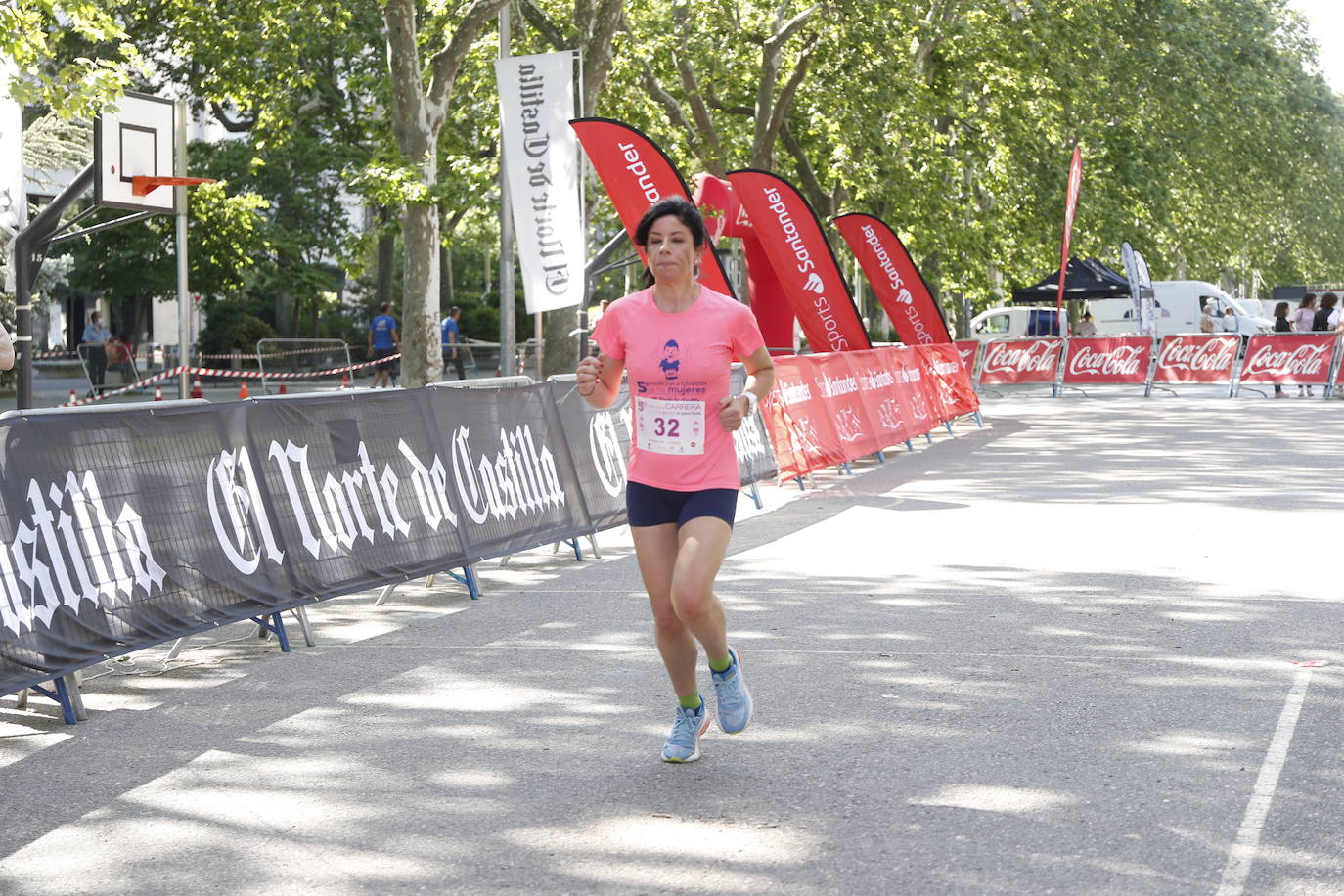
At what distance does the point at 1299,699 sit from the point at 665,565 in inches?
110

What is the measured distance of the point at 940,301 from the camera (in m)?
46.2

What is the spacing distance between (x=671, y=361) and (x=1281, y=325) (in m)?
30.4

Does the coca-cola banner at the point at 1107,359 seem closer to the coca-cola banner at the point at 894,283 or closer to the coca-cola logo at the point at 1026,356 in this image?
the coca-cola logo at the point at 1026,356

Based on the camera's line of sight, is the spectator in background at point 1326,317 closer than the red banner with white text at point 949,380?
No

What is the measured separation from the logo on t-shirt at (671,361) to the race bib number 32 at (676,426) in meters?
0.09

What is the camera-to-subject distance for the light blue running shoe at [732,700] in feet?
20.0

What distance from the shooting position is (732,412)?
19.1ft

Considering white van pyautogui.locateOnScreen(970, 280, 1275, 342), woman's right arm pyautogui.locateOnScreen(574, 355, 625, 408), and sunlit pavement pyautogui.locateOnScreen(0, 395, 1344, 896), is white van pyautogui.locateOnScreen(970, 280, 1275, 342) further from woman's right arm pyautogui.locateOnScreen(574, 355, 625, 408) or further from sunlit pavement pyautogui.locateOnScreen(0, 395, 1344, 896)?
woman's right arm pyautogui.locateOnScreen(574, 355, 625, 408)

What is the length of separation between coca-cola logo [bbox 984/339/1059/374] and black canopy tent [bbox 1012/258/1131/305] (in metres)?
7.39

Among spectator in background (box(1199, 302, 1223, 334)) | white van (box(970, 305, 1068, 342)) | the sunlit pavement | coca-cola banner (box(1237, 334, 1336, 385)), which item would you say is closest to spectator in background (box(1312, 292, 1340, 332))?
coca-cola banner (box(1237, 334, 1336, 385))

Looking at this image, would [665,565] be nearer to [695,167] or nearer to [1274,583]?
[1274,583]

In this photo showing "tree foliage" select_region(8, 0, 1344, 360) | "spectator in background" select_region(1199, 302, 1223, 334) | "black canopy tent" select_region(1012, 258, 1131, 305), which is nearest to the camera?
"tree foliage" select_region(8, 0, 1344, 360)

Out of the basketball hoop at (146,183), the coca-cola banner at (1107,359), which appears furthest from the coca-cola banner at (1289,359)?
the basketball hoop at (146,183)

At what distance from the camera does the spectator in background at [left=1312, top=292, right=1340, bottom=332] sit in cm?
3238
